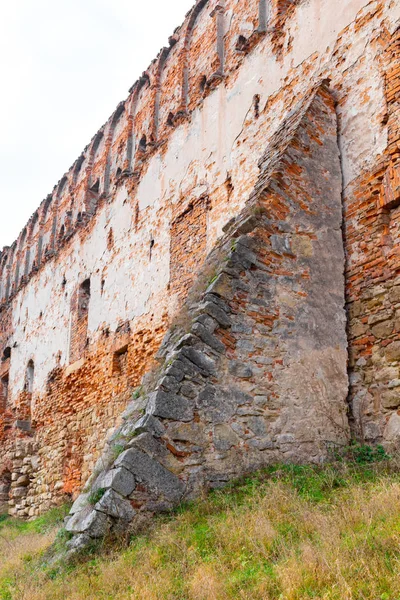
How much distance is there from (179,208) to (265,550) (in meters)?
7.43

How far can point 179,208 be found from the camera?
34.9 ft

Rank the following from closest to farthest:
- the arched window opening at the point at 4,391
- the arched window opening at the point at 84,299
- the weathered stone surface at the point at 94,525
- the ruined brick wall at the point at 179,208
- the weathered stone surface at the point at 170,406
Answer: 1. the weathered stone surface at the point at 94,525
2. the weathered stone surface at the point at 170,406
3. the ruined brick wall at the point at 179,208
4. the arched window opening at the point at 84,299
5. the arched window opening at the point at 4,391

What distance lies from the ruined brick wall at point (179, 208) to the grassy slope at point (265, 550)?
1443 millimetres

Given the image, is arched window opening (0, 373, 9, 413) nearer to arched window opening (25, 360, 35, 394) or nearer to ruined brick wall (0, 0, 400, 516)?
ruined brick wall (0, 0, 400, 516)

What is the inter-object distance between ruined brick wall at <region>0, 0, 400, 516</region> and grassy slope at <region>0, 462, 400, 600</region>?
4.73 feet

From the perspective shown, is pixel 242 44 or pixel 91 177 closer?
pixel 242 44

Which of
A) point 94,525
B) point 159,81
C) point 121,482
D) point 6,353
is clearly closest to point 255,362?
point 121,482

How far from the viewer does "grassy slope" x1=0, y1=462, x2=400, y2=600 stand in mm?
3379

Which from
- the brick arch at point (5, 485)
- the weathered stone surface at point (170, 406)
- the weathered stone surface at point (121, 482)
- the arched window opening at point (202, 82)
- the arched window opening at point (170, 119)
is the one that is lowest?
the brick arch at point (5, 485)

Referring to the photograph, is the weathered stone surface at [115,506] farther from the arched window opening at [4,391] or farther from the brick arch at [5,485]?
the arched window opening at [4,391]

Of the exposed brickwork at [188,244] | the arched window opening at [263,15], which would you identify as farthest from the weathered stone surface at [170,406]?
the arched window opening at [263,15]

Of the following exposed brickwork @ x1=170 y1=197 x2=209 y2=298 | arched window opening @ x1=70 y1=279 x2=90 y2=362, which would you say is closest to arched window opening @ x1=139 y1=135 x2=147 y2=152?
exposed brickwork @ x1=170 y1=197 x2=209 y2=298

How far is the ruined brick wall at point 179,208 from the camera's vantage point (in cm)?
666

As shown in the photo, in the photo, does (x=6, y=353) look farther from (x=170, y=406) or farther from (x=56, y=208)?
(x=170, y=406)
